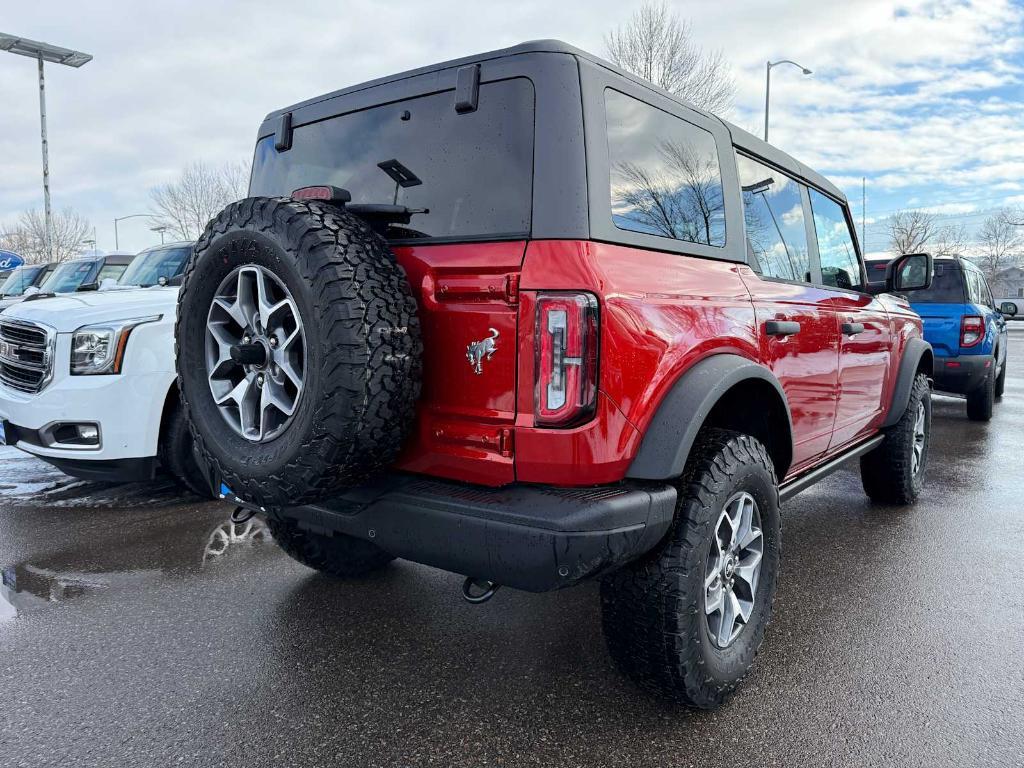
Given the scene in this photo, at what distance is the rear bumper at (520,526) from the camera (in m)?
1.98

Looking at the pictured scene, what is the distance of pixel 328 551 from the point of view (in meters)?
3.39

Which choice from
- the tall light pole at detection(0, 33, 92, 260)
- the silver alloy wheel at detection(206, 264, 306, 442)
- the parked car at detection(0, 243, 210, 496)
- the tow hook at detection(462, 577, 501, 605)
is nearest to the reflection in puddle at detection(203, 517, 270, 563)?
the parked car at detection(0, 243, 210, 496)

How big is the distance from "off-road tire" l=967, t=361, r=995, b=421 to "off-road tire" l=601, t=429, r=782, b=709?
7083 mm

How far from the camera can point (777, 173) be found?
11.3 ft

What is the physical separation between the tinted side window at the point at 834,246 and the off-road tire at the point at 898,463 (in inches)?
36.4

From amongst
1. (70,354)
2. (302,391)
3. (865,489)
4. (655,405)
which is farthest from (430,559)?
(865,489)

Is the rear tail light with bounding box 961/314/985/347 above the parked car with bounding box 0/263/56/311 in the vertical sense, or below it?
below

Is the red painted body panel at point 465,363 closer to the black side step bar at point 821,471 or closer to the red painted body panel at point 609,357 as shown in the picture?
the red painted body panel at point 609,357

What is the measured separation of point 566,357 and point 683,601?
82cm

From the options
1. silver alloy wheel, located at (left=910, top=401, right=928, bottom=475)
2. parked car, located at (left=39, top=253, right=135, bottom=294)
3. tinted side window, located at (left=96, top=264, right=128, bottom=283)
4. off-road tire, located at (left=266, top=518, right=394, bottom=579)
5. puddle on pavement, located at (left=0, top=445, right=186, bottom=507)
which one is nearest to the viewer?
off-road tire, located at (left=266, top=518, right=394, bottom=579)

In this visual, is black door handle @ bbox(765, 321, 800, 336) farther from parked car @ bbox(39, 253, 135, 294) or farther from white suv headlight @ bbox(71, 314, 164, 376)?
parked car @ bbox(39, 253, 135, 294)

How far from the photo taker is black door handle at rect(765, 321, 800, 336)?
2.82 meters

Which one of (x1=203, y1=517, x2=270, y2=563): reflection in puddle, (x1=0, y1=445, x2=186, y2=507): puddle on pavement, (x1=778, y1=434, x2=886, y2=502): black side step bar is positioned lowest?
(x1=0, y1=445, x2=186, y2=507): puddle on pavement

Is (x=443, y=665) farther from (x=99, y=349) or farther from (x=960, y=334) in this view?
(x=960, y=334)
